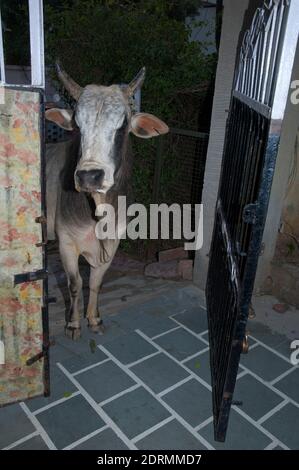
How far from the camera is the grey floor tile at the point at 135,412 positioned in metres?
2.79

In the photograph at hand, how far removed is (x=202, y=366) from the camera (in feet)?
11.3

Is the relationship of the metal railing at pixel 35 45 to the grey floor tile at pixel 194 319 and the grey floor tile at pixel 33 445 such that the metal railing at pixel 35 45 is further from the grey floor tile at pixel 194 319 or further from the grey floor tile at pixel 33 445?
the grey floor tile at pixel 194 319

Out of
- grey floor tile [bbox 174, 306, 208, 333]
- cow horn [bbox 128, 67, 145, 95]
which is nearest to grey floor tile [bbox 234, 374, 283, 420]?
grey floor tile [bbox 174, 306, 208, 333]

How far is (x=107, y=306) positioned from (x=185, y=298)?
0.93m

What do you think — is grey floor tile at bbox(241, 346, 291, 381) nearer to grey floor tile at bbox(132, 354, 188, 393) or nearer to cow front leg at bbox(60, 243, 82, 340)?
grey floor tile at bbox(132, 354, 188, 393)

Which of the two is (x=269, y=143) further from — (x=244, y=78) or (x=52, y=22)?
(x=52, y=22)

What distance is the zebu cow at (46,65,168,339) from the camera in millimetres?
2721

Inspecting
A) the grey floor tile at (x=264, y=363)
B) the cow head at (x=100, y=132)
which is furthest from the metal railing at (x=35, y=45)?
the grey floor tile at (x=264, y=363)

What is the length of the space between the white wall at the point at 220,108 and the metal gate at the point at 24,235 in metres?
2.44

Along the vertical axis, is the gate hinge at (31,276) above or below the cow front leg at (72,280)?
above

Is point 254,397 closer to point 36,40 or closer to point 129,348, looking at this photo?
point 129,348

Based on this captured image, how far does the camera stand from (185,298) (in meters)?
4.59
